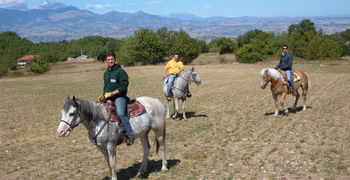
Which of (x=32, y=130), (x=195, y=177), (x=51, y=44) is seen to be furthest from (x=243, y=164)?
(x=51, y=44)

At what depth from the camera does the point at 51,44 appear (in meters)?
147

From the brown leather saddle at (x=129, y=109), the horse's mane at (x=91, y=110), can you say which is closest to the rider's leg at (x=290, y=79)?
the brown leather saddle at (x=129, y=109)

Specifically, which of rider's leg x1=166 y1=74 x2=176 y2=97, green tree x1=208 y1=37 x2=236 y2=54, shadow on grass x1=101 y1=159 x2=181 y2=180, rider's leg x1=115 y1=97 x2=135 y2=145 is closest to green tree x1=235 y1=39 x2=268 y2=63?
green tree x1=208 y1=37 x2=236 y2=54

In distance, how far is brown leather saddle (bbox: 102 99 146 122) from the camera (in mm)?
7407

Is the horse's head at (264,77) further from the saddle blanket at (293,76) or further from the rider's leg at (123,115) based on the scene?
the rider's leg at (123,115)

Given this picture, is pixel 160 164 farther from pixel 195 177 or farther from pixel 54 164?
pixel 54 164

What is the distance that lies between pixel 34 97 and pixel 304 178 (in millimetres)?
23424

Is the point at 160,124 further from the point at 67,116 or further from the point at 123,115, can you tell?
the point at 67,116

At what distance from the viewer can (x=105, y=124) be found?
286 inches

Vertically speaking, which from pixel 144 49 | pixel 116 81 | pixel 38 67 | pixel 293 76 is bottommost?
pixel 38 67

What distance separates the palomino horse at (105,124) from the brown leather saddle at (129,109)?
0.08 m

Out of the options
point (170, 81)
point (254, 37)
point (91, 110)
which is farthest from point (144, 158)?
point (254, 37)

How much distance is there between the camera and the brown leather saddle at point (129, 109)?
741 centimetres

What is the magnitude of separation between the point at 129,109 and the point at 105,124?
708 mm
